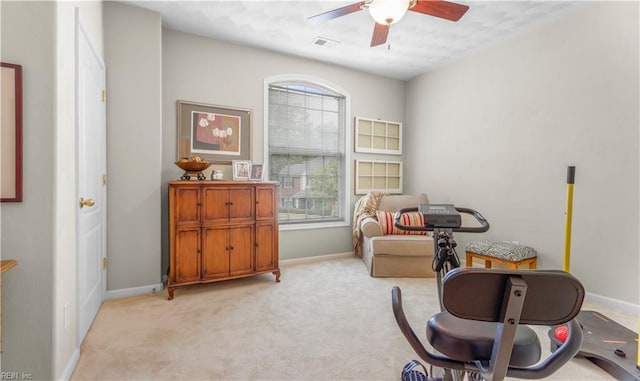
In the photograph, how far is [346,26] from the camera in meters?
3.24

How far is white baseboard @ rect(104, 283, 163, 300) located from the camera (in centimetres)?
285

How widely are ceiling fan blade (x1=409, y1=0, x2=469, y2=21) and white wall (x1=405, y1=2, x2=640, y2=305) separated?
1661mm

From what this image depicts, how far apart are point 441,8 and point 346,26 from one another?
133 cm

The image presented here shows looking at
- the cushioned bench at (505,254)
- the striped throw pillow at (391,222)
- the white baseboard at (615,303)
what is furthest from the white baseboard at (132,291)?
the white baseboard at (615,303)

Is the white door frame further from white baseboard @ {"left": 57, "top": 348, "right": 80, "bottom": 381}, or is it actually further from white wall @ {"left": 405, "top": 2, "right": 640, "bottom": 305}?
white wall @ {"left": 405, "top": 2, "right": 640, "bottom": 305}

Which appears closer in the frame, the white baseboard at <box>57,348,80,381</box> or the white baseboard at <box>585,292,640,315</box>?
the white baseboard at <box>57,348,80,381</box>

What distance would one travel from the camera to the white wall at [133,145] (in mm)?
2838

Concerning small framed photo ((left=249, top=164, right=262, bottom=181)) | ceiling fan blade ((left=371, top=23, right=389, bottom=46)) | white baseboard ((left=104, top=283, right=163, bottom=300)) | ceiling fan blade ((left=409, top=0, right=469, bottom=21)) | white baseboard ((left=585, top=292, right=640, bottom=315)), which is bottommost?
white baseboard ((left=104, top=283, right=163, bottom=300))

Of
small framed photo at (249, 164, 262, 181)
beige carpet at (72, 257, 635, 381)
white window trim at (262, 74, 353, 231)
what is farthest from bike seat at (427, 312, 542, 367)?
white window trim at (262, 74, 353, 231)

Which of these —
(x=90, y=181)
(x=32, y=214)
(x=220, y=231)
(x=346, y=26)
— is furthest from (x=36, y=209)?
(x=346, y=26)

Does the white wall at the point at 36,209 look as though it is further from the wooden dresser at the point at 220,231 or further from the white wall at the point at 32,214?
the wooden dresser at the point at 220,231

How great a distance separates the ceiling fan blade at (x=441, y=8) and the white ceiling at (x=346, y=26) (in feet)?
2.57

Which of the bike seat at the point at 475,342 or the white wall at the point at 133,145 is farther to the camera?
the white wall at the point at 133,145

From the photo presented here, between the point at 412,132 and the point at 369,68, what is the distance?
1.21 m
